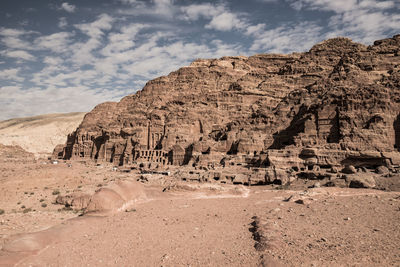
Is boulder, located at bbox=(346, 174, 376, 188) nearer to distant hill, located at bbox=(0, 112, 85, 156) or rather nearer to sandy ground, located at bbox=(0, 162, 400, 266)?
sandy ground, located at bbox=(0, 162, 400, 266)

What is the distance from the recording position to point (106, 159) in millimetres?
49531

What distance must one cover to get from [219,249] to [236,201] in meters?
7.18

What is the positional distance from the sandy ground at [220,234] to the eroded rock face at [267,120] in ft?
30.1

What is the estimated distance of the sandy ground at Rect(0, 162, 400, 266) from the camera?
663 centimetres

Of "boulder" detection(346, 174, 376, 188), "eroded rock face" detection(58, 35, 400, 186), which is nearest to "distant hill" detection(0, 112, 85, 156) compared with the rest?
"eroded rock face" detection(58, 35, 400, 186)

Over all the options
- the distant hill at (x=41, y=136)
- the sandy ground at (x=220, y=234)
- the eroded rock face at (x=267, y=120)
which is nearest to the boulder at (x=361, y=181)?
the eroded rock face at (x=267, y=120)

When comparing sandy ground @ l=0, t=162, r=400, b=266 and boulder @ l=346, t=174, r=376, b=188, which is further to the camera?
boulder @ l=346, t=174, r=376, b=188

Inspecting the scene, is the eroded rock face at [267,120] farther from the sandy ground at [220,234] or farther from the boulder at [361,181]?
the sandy ground at [220,234]

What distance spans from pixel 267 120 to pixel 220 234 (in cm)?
3033

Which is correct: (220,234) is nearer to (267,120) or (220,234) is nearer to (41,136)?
(267,120)

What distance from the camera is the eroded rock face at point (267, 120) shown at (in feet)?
73.5

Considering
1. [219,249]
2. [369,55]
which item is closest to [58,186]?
[219,249]

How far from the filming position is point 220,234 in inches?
343

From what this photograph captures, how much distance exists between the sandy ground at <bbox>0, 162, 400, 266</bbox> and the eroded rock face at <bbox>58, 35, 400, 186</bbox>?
30.1ft
